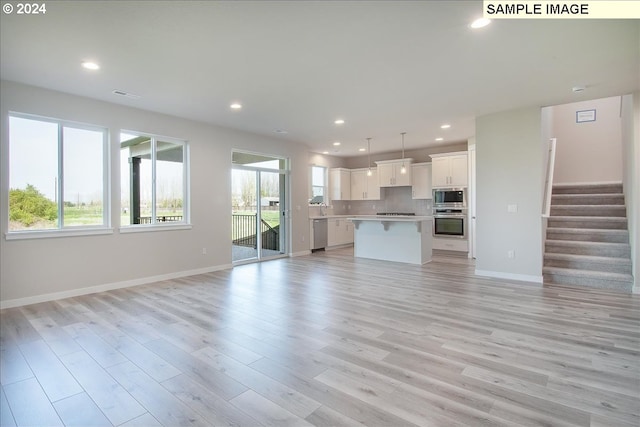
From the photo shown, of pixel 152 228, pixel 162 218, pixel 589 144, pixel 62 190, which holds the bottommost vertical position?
pixel 152 228

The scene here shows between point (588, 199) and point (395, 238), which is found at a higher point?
point (588, 199)

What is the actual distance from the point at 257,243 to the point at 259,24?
199 inches

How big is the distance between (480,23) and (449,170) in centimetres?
542

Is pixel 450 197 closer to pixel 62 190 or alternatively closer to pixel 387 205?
pixel 387 205

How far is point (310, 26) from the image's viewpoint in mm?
2680

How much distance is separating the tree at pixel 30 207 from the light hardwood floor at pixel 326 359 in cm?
114

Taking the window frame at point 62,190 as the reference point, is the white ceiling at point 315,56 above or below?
above

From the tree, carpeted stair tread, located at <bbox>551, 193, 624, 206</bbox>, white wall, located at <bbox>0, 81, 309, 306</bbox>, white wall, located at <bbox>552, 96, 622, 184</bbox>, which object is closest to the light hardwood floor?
white wall, located at <bbox>0, 81, 309, 306</bbox>

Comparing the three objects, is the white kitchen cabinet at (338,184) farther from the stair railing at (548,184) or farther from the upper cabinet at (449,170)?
the stair railing at (548,184)

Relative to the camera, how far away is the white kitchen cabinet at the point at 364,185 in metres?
9.46

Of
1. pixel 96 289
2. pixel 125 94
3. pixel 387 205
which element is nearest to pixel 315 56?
pixel 125 94

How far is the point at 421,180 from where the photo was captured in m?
8.53

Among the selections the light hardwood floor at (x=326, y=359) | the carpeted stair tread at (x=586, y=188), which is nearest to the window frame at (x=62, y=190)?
the light hardwood floor at (x=326, y=359)

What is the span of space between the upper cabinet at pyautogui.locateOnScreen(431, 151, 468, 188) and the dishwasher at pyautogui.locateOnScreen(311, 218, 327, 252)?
3.08m
